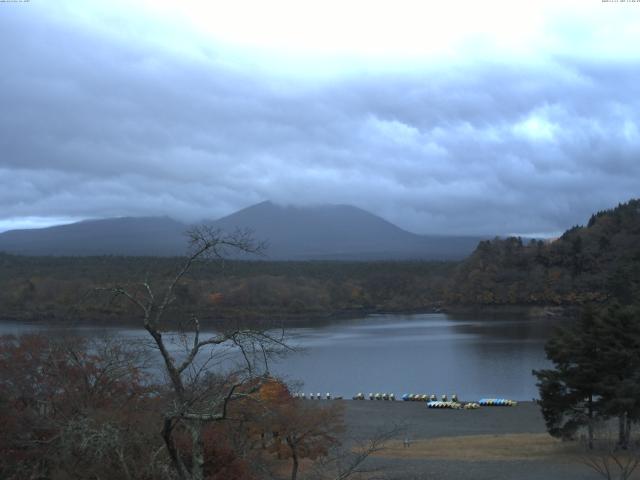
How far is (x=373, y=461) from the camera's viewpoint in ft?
59.1

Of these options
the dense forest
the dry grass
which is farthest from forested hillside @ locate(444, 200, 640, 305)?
the dry grass

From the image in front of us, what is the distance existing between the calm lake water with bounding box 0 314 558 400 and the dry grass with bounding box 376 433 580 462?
506 centimetres

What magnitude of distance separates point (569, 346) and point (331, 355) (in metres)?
29.2

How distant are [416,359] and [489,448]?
80.0ft

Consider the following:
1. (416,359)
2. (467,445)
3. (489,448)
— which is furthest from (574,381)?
(416,359)

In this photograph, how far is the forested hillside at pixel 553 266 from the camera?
88.6m

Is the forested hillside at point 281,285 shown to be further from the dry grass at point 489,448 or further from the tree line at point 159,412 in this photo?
the tree line at point 159,412

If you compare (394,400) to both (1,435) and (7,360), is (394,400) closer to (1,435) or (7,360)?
(7,360)

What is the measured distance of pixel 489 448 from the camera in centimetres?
1961

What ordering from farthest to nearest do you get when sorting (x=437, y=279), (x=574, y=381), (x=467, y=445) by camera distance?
(x=437, y=279) → (x=467, y=445) → (x=574, y=381)

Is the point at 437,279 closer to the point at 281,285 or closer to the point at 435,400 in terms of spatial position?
the point at 281,285

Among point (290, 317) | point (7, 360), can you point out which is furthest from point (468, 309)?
point (7, 360)

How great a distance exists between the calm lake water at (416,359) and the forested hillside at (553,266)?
84.2ft

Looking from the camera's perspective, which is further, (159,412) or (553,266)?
(553,266)
